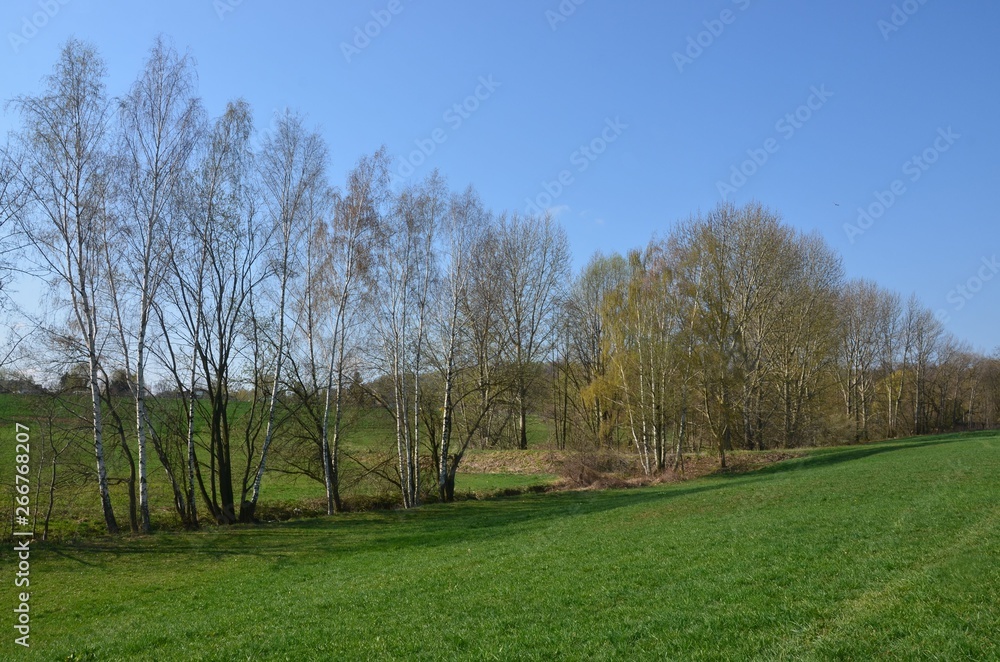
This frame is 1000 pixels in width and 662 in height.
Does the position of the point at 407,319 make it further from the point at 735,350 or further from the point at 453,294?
the point at 735,350

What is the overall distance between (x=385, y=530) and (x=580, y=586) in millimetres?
12143

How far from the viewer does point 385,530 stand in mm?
20578

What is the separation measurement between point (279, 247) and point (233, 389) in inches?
238

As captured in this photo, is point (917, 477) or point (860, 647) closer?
point (860, 647)

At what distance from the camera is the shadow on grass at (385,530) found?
1673 cm

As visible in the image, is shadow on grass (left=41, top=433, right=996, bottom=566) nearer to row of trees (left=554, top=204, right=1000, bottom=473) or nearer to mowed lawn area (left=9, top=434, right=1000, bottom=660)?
→ mowed lawn area (left=9, top=434, right=1000, bottom=660)

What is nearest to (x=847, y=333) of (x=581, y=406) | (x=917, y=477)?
(x=581, y=406)

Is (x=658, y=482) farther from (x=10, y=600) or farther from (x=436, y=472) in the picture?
(x=10, y=600)

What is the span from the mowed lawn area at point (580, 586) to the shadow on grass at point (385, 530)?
14 centimetres

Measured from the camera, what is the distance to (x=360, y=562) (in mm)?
15086

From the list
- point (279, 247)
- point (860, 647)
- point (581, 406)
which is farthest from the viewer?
point (581, 406)

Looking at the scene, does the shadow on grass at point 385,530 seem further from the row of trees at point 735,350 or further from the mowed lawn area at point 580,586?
the row of trees at point 735,350

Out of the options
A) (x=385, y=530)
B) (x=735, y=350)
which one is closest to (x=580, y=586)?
(x=385, y=530)

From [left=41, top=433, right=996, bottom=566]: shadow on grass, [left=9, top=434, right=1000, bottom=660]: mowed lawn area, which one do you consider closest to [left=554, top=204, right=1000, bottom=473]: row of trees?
[left=41, top=433, right=996, bottom=566]: shadow on grass
